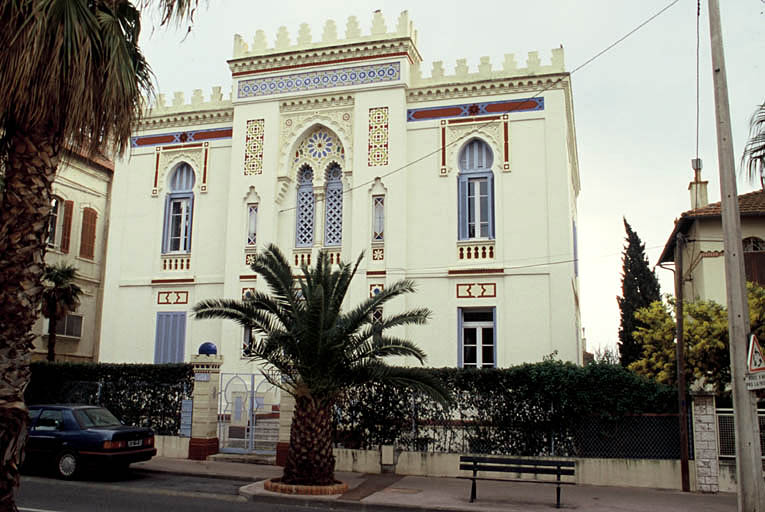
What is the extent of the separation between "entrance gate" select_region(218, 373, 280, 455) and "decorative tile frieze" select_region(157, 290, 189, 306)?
4.27 meters

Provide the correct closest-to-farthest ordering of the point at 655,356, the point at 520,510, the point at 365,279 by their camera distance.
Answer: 1. the point at 520,510
2. the point at 655,356
3. the point at 365,279

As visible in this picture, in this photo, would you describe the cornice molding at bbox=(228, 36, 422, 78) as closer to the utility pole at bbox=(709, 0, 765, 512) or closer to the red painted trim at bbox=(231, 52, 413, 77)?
the red painted trim at bbox=(231, 52, 413, 77)

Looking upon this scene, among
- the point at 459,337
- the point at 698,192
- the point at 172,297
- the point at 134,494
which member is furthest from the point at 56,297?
the point at 698,192

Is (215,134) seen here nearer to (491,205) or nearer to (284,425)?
(491,205)

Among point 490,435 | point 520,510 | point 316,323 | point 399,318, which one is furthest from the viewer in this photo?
point 490,435

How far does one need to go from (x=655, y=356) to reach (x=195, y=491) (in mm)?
12279

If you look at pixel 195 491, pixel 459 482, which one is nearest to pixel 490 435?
pixel 459 482

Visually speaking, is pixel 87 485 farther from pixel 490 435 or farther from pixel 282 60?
pixel 282 60

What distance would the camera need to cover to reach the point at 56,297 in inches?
902

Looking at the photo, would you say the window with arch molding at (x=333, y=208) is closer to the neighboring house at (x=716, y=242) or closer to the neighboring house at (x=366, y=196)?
the neighboring house at (x=366, y=196)

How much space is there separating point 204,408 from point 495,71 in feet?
41.7

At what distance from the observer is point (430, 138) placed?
71.9 feet

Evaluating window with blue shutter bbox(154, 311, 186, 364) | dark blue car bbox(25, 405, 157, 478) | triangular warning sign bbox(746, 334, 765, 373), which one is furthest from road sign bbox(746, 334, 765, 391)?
window with blue shutter bbox(154, 311, 186, 364)

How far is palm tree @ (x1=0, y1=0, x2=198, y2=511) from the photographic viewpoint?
23.0 feet
